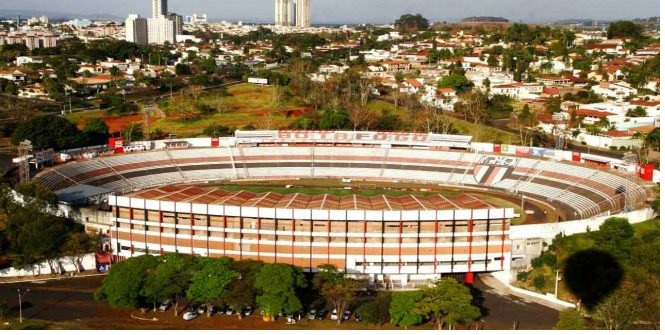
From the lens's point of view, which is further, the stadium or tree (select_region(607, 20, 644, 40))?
tree (select_region(607, 20, 644, 40))

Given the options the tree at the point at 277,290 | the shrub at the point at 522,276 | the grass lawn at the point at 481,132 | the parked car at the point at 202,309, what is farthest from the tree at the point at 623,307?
the grass lawn at the point at 481,132

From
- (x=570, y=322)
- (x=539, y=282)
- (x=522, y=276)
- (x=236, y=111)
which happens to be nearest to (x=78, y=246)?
(x=522, y=276)

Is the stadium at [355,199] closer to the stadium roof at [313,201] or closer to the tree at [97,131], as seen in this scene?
the stadium roof at [313,201]

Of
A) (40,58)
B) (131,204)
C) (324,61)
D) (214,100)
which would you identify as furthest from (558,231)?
(40,58)

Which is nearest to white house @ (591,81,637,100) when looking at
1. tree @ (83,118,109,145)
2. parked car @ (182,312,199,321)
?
tree @ (83,118,109,145)

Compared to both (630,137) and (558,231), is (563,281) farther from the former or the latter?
(630,137)

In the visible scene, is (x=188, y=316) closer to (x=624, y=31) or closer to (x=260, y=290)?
(x=260, y=290)

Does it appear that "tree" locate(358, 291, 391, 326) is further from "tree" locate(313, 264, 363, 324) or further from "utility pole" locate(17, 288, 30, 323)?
"utility pole" locate(17, 288, 30, 323)
